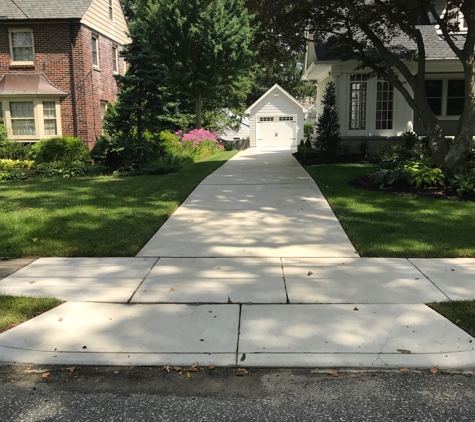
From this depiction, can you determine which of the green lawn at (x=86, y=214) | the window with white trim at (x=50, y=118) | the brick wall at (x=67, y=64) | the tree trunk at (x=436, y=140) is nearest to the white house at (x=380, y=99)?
the tree trunk at (x=436, y=140)

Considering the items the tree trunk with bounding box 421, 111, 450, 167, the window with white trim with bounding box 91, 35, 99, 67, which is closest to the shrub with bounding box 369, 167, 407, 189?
the tree trunk with bounding box 421, 111, 450, 167

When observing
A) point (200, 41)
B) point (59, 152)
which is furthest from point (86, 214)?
point (200, 41)

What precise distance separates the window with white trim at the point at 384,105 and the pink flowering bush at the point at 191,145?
755cm

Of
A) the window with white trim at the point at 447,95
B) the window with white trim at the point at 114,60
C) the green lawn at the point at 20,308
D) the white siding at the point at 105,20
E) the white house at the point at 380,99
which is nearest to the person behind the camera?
the green lawn at the point at 20,308

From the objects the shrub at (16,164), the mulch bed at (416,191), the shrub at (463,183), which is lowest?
the mulch bed at (416,191)

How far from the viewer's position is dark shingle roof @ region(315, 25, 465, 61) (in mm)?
16375

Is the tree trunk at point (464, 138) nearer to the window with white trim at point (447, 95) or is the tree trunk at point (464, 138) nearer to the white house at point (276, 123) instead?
the window with white trim at point (447, 95)

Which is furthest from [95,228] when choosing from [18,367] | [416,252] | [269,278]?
[416,252]

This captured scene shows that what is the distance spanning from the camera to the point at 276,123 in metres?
33.2

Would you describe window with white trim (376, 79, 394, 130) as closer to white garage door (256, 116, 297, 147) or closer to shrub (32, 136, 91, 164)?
shrub (32, 136, 91, 164)

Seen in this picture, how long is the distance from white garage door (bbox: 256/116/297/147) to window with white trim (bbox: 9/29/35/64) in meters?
16.3

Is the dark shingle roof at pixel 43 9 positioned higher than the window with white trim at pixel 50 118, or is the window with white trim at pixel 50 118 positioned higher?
the dark shingle roof at pixel 43 9

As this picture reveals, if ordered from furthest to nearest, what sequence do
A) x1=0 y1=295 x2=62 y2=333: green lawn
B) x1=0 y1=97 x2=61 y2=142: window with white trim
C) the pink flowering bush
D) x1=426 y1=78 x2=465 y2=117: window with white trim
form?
x1=0 y1=97 x2=61 y2=142: window with white trim
the pink flowering bush
x1=426 y1=78 x2=465 y2=117: window with white trim
x1=0 y1=295 x2=62 y2=333: green lawn

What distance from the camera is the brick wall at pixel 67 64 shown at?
20547mm
